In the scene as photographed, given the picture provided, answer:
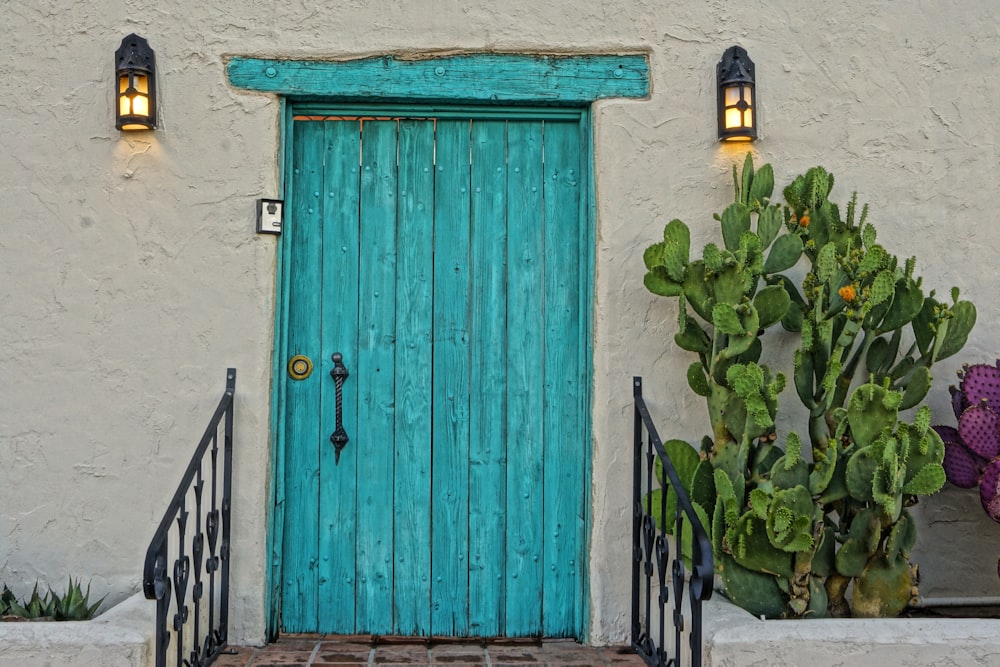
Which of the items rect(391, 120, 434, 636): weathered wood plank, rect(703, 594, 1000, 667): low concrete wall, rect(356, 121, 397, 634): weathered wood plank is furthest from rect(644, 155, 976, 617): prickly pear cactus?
rect(356, 121, 397, 634): weathered wood plank

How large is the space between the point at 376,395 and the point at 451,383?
327 mm

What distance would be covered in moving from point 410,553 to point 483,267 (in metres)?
1.27

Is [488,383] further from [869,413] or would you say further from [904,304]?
[904,304]

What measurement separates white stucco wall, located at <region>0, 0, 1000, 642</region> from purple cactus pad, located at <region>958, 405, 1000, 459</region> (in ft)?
1.36

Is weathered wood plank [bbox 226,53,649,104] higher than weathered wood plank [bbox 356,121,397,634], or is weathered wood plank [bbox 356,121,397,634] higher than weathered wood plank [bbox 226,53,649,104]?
weathered wood plank [bbox 226,53,649,104]

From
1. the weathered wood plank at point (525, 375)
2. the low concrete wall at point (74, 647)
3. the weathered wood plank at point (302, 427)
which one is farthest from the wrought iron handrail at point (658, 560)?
the low concrete wall at point (74, 647)

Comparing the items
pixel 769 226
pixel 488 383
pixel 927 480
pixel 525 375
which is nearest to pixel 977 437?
pixel 927 480

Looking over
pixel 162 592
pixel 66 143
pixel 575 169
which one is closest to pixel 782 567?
pixel 575 169

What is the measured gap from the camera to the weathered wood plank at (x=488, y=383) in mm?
3947

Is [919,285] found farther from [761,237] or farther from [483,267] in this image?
[483,267]

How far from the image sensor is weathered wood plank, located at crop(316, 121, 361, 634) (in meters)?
3.94

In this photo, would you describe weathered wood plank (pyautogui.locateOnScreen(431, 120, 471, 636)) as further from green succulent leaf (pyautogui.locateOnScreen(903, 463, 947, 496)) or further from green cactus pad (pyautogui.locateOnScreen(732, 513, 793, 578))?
green succulent leaf (pyautogui.locateOnScreen(903, 463, 947, 496))

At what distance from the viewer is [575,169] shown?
157 inches

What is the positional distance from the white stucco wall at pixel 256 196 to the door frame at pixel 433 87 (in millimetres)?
56
